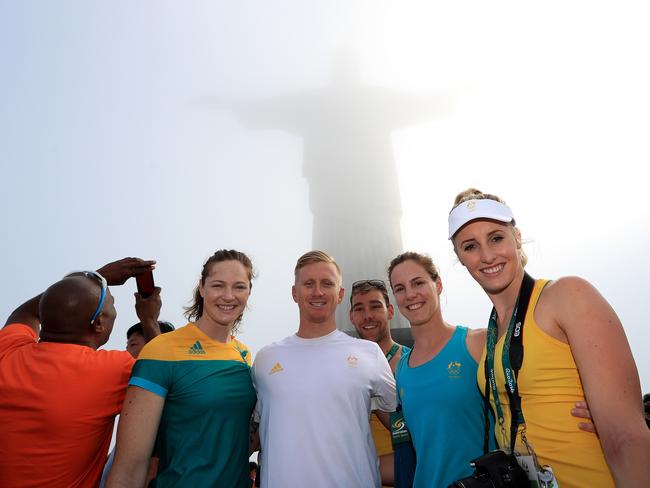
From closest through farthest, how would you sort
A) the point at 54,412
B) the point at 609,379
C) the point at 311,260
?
the point at 609,379 < the point at 54,412 < the point at 311,260

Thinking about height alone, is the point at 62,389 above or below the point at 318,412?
above

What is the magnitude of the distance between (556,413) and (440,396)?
72cm

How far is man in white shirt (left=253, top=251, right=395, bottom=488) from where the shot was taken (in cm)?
199

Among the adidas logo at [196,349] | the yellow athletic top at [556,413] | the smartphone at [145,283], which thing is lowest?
the yellow athletic top at [556,413]

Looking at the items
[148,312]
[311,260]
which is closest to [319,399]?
[311,260]

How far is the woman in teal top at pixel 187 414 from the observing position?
6.11 feet

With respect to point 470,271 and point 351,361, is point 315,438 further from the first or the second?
point 470,271

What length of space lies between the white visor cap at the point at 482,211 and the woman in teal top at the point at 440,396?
2.51ft

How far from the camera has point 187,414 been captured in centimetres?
198

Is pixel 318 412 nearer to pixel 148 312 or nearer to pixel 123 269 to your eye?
pixel 148 312

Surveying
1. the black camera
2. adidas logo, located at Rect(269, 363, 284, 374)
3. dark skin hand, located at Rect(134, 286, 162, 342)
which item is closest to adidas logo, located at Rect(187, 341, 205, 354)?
adidas logo, located at Rect(269, 363, 284, 374)

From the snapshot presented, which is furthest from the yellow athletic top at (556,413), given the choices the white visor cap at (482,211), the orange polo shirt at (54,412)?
the orange polo shirt at (54,412)

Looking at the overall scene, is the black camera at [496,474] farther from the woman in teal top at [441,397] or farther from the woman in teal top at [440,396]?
the woman in teal top at [440,396]

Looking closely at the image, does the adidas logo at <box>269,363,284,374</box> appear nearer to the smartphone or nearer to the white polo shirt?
the white polo shirt
